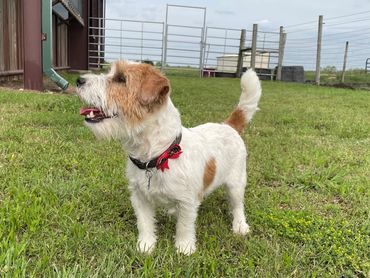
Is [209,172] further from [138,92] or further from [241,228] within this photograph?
[138,92]

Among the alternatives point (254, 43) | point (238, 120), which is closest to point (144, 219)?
point (238, 120)

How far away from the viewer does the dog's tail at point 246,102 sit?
3768 millimetres

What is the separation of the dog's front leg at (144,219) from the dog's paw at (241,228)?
640 millimetres

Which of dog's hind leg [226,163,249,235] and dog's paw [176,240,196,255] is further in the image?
dog's hind leg [226,163,249,235]

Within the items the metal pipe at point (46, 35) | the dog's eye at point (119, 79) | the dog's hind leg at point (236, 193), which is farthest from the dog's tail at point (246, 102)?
the metal pipe at point (46, 35)

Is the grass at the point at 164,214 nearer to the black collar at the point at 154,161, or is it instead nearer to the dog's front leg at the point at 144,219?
the dog's front leg at the point at 144,219

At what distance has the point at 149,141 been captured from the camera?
270 centimetres

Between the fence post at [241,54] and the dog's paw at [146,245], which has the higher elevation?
the fence post at [241,54]

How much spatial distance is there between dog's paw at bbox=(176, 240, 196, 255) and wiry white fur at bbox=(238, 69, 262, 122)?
1.50 meters

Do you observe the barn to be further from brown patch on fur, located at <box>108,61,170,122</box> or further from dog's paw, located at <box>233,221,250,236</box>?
dog's paw, located at <box>233,221,250,236</box>

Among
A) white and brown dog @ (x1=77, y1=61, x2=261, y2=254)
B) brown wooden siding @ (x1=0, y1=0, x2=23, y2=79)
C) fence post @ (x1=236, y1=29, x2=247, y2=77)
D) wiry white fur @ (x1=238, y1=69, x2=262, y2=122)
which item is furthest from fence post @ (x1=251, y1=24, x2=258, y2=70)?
white and brown dog @ (x1=77, y1=61, x2=261, y2=254)

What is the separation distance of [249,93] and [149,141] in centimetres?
145

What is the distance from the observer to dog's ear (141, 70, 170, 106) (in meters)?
2.58

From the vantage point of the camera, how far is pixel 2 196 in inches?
126
